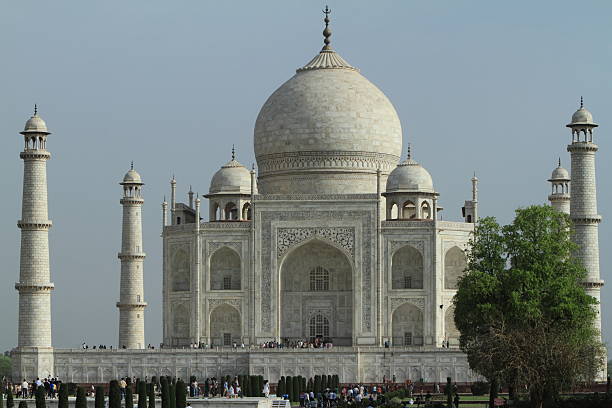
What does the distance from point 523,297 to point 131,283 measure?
17.3m

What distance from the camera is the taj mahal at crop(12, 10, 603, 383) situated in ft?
151

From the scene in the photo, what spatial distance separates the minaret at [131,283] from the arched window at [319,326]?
19.9ft

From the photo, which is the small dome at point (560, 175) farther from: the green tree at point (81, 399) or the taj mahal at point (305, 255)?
the green tree at point (81, 399)

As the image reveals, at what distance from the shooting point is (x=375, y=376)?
1800 inches

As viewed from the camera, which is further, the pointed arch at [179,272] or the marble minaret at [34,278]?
the pointed arch at [179,272]

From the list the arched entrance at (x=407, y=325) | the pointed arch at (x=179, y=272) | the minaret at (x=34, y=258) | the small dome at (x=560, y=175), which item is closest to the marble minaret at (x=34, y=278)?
the minaret at (x=34, y=258)

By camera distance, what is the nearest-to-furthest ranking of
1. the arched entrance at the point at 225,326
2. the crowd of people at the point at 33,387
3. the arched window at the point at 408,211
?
the crowd of people at the point at 33,387
the arched entrance at the point at 225,326
the arched window at the point at 408,211

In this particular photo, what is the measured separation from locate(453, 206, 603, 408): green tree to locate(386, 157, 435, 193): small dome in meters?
9.81

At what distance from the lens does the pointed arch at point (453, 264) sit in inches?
1962

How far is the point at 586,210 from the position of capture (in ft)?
150

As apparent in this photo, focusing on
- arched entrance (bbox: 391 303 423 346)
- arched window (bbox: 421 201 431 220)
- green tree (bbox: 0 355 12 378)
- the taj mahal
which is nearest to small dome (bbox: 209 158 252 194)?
the taj mahal

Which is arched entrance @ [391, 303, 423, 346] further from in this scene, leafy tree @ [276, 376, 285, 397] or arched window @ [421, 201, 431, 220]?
leafy tree @ [276, 376, 285, 397]

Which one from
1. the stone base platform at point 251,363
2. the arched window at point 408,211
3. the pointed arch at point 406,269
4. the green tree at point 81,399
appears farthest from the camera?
the arched window at point 408,211

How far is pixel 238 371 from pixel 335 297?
556 cm
